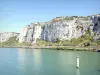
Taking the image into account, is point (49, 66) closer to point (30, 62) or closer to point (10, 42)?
point (30, 62)

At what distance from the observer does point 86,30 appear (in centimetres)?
11700

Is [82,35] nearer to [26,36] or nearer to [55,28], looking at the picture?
[55,28]

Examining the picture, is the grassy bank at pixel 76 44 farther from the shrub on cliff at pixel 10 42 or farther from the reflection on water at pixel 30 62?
the shrub on cliff at pixel 10 42

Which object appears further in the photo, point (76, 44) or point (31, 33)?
point (31, 33)

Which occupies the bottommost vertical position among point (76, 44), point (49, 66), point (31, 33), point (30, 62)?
point (30, 62)

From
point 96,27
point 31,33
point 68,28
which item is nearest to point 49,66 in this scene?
point 96,27

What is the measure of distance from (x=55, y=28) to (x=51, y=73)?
97.3m

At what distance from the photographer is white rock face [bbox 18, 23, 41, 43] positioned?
467 feet

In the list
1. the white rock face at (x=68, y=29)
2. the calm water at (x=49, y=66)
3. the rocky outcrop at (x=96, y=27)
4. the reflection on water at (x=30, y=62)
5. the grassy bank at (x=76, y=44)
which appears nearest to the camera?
the calm water at (x=49, y=66)

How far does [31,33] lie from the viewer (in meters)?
150

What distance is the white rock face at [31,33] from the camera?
467 ft

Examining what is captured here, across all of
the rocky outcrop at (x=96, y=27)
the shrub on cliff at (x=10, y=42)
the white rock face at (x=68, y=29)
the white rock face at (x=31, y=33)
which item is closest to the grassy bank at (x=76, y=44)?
the rocky outcrop at (x=96, y=27)

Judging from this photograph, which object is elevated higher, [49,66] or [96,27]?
[96,27]

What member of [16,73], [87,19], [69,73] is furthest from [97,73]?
[87,19]
